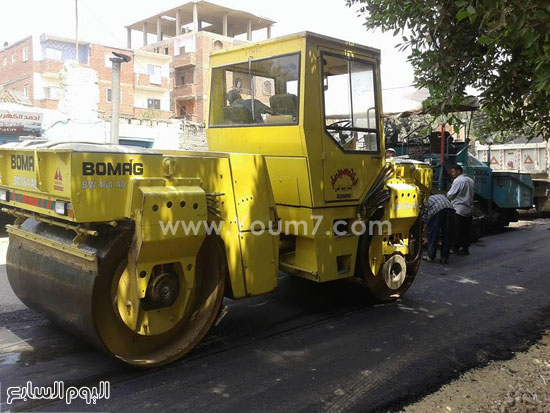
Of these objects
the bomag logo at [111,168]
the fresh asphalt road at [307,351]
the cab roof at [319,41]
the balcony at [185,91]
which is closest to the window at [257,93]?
the cab roof at [319,41]

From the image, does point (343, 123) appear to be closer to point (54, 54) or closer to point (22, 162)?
point (22, 162)

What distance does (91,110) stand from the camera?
16734 mm

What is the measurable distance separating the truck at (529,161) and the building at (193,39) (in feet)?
76.2

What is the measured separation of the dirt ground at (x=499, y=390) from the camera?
3.53 metres

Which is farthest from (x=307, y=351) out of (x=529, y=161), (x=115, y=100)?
(x=529, y=161)

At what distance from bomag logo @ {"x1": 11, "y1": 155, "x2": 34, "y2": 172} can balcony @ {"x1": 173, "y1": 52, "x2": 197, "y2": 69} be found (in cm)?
3560

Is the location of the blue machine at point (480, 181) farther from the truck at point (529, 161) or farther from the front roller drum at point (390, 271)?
the front roller drum at point (390, 271)

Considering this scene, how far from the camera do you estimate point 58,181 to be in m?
3.46

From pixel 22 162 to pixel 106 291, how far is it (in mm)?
1297

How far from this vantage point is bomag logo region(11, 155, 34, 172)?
3.80m

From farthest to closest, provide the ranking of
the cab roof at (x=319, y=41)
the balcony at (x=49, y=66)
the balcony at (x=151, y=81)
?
the balcony at (x=151, y=81) < the balcony at (x=49, y=66) < the cab roof at (x=319, y=41)

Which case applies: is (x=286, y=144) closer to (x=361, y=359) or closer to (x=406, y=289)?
(x=361, y=359)

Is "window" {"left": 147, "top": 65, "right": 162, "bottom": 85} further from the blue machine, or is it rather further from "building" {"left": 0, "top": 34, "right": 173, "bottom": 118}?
the blue machine

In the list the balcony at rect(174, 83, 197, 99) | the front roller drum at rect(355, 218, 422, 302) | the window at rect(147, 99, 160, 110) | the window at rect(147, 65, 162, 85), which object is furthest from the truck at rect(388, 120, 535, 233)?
the window at rect(147, 99, 160, 110)
